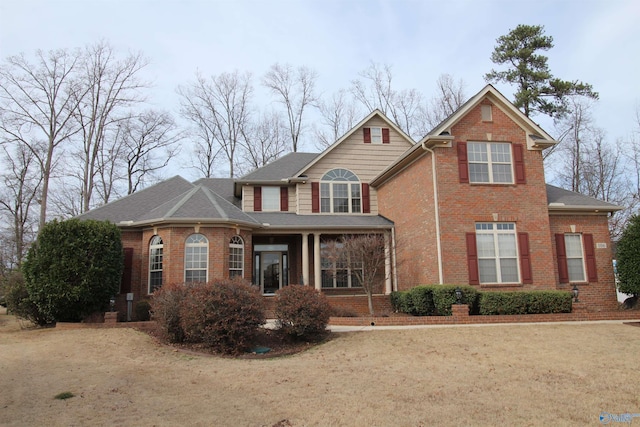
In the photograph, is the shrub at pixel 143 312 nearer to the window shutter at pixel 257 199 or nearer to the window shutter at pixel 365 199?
the window shutter at pixel 257 199

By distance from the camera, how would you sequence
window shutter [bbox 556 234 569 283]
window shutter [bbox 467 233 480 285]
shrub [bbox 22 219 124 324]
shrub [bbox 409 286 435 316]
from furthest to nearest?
window shutter [bbox 556 234 569 283] → window shutter [bbox 467 233 480 285] → shrub [bbox 409 286 435 316] → shrub [bbox 22 219 124 324]

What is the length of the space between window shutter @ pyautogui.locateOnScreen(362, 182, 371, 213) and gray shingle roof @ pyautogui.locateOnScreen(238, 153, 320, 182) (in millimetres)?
3140

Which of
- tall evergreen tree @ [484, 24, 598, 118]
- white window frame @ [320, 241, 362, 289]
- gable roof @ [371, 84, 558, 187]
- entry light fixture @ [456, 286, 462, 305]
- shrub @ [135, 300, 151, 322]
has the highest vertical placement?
tall evergreen tree @ [484, 24, 598, 118]

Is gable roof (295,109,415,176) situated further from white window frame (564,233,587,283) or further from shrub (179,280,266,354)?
shrub (179,280,266,354)

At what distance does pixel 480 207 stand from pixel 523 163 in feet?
7.71

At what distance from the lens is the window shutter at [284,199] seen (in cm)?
2056

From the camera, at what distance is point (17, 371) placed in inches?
350

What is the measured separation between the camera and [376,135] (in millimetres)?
21219

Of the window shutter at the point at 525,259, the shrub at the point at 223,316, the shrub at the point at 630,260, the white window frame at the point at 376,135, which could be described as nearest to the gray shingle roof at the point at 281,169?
the white window frame at the point at 376,135

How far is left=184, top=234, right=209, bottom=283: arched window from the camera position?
16.1 m

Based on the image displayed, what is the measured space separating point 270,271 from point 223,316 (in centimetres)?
962

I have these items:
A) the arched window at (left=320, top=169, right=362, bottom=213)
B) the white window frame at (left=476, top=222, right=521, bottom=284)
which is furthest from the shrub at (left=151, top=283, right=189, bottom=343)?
the arched window at (left=320, top=169, right=362, bottom=213)

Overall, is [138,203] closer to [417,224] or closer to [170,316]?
[170,316]

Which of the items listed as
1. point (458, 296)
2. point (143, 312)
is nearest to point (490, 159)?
point (458, 296)
